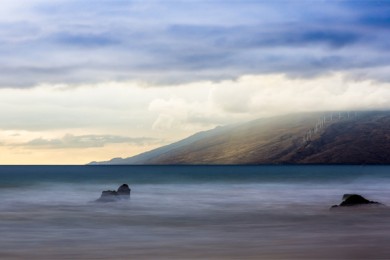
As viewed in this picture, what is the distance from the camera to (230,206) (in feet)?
185

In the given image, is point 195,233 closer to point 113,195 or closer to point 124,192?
point 113,195

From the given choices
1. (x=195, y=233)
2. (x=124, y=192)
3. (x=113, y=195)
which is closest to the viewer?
(x=195, y=233)

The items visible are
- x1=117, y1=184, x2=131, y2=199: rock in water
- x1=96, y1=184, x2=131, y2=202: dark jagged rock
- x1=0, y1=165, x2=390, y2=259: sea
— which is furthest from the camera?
x1=117, y1=184, x2=131, y2=199: rock in water

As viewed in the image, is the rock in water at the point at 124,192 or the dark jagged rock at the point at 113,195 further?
the rock in water at the point at 124,192

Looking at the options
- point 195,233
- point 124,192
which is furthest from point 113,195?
point 195,233

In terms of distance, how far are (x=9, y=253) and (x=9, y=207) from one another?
29.1 meters

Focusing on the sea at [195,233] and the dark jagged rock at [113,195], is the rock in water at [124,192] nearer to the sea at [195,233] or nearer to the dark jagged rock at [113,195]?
the dark jagged rock at [113,195]

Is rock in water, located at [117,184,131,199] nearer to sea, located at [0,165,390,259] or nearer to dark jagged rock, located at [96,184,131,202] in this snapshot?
dark jagged rock, located at [96,184,131,202]

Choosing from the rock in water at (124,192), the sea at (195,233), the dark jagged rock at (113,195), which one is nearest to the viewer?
the sea at (195,233)

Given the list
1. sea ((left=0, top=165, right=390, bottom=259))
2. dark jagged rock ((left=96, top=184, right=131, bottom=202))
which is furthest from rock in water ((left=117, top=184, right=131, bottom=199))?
sea ((left=0, top=165, right=390, bottom=259))

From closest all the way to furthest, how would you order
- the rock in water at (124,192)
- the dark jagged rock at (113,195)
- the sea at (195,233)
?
the sea at (195,233)
the dark jagged rock at (113,195)
the rock in water at (124,192)

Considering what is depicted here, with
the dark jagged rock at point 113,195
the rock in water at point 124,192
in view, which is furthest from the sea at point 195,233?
the rock in water at point 124,192

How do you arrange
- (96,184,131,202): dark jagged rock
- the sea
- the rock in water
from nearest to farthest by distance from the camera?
the sea, (96,184,131,202): dark jagged rock, the rock in water

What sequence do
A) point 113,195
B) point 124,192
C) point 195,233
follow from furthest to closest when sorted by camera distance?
point 124,192 < point 113,195 < point 195,233
